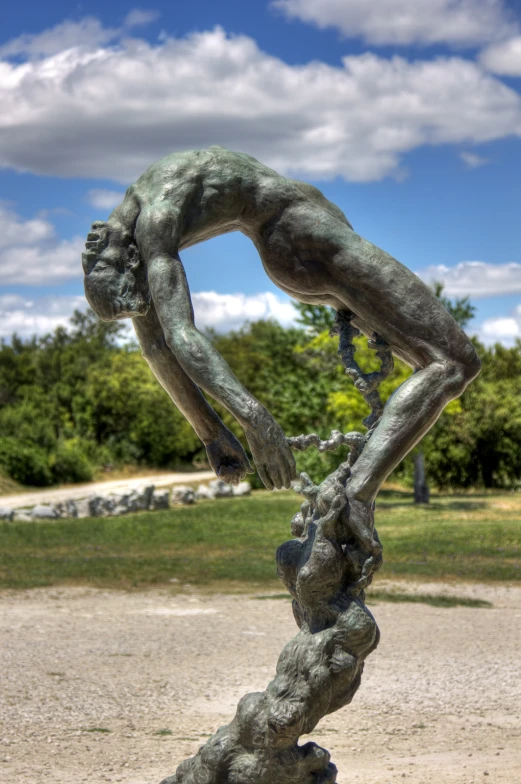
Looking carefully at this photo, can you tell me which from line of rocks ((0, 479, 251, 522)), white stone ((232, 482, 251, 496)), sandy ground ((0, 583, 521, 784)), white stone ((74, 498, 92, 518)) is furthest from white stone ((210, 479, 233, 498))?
sandy ground ((0, 583, 521, 784))

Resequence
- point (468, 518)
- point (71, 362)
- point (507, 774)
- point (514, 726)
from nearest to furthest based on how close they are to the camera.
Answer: point (507, 774)
point (514, 726)
point (468, 518)
point (71, 362)

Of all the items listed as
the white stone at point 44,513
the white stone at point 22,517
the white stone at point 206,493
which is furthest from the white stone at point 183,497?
the white stone at point 22,517

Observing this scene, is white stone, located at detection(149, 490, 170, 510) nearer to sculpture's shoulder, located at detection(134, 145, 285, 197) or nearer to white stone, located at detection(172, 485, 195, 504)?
white stone, located at detection(172, 485, 195, 504)

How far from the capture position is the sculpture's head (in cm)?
470

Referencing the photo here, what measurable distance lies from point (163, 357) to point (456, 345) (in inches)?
55.9

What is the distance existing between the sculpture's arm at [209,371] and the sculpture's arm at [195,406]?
0.34 m

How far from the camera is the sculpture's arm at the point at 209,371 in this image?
→ 423cm

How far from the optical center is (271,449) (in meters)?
4.23

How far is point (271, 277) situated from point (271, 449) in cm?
109

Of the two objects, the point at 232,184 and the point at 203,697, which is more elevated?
the point at 232,184

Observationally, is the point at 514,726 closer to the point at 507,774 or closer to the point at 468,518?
the point at 507,774

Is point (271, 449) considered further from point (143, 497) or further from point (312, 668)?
point (143, 497)

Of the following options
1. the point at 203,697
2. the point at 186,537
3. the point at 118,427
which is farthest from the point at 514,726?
the point at 118,427

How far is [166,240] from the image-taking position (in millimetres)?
4512
